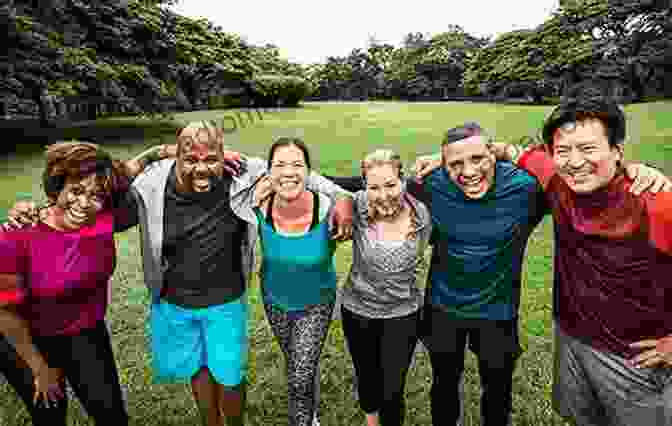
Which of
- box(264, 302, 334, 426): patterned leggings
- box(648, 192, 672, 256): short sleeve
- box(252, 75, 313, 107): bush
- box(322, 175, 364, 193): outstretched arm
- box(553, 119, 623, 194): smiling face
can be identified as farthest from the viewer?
box(252, 75, 313, 107): bush

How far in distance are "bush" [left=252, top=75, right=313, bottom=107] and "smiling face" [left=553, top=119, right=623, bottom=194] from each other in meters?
17.4

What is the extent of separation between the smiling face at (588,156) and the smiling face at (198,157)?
1.72 m

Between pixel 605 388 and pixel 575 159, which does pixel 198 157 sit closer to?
pixel 575 159

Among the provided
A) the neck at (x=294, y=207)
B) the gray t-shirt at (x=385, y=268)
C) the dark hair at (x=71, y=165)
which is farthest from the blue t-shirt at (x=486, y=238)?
the dark hair at (x=71, y=165)

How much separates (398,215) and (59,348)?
194 cm

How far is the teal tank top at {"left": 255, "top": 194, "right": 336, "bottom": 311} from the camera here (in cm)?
243

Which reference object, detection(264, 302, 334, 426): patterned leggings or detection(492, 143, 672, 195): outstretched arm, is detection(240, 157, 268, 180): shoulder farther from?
detection(492, 143, 672, 195): outstretched arm

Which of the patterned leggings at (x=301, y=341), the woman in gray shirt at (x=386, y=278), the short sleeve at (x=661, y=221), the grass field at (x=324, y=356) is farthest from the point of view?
the grass field at (x=324, y=356)

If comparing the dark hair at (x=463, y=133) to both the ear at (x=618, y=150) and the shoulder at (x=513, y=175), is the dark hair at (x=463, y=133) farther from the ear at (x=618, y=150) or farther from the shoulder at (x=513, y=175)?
the ear at (x=618, y=150)

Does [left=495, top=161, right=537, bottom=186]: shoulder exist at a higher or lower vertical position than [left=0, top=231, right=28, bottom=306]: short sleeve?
higher

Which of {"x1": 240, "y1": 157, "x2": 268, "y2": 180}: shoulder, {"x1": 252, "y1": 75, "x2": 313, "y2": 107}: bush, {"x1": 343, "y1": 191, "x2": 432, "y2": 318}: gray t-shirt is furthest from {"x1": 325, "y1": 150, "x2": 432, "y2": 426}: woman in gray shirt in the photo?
{"x1": 252, "y1": 75, "x2": 313, "y2": 107}: bush

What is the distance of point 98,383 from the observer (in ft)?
7.77

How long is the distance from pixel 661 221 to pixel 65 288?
2766 mm

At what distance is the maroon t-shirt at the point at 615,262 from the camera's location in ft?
6.21
